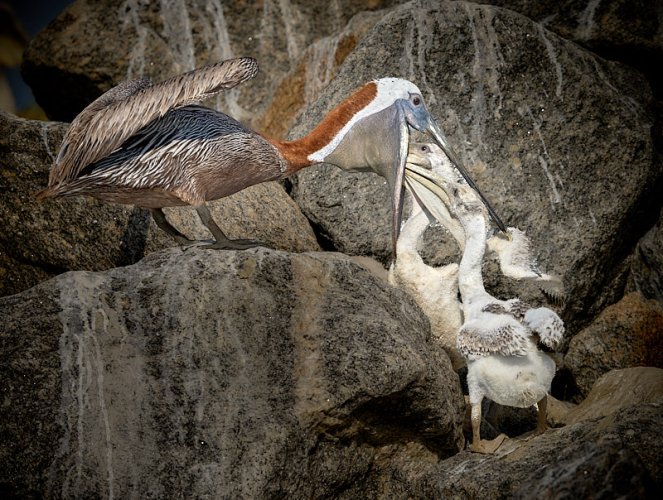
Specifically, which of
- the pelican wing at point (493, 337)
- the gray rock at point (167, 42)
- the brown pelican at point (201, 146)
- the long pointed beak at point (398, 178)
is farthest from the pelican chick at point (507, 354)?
the gray rock at point (167, 42)

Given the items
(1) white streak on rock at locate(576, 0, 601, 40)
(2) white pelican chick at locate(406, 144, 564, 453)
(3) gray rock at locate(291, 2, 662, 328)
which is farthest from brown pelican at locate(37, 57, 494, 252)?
(1) white streak on rock at locate(576, 0, 601, 40)

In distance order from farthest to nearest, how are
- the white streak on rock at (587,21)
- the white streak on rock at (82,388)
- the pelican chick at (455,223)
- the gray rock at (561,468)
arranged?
the white streak on rock at (587,21) → the pelican chick at (455,223) → the white streak on rock at (82,388) → the gray rock at (561,468)

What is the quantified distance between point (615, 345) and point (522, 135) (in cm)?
175

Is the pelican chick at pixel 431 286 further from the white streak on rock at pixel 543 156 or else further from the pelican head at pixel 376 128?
the white streak on rock at pixel 543 156

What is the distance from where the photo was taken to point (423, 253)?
6.85 meters

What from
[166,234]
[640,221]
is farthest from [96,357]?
[640,221]

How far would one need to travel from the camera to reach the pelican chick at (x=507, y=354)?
16.5ft

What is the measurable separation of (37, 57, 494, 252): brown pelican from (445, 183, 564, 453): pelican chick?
0.95 meters

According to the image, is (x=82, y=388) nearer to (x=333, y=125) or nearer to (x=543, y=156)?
(x=333, y=125)

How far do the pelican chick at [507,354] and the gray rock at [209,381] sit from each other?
26 cm

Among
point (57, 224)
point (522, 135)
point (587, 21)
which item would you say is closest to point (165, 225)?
point (57, 224)

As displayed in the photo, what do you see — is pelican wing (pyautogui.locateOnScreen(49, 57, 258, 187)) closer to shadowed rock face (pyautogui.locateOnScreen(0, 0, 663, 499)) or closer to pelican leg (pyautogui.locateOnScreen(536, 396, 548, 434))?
shadowed rock face (pyautogui.locateOnScreen(0, 0, 663, 499))

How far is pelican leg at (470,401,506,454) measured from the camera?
5.14 metres

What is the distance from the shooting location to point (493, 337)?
5098mm
